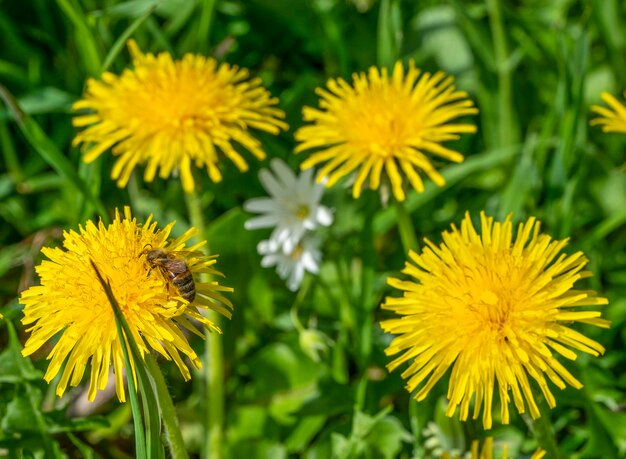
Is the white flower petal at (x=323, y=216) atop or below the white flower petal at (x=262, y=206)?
below

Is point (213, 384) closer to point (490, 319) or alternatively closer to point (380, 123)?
point (380, 123)

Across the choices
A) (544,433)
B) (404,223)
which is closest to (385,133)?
(404,223)

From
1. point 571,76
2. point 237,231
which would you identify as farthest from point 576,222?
point 237,231

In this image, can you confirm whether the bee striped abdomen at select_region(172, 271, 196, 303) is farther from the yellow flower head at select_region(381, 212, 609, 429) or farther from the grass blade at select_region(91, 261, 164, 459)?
the yellow flower head at select_region(381, 212, 609, 429)

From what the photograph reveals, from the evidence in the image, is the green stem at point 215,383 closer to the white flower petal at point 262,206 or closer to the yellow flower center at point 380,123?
the white flower petal at point 262,206

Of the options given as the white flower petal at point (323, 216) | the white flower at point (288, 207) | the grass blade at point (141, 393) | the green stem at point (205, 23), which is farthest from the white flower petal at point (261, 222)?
the grass blade at point (141, 393)

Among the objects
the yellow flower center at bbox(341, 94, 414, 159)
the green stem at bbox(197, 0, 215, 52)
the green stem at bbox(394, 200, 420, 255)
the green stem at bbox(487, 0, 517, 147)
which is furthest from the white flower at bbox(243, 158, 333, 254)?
the green stem at bbox(487, 0, 517, 147)
